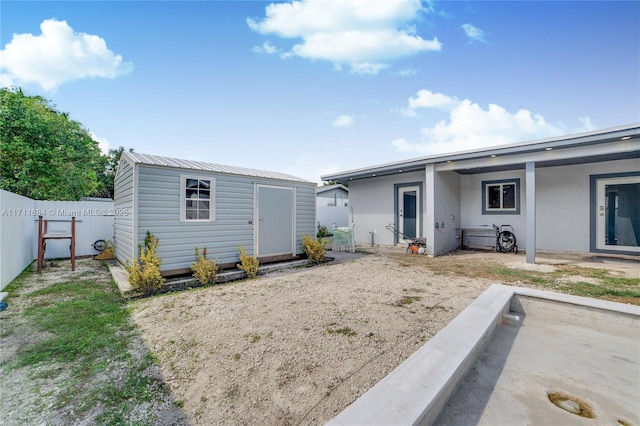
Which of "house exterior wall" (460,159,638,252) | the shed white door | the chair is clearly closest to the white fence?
the shed white door

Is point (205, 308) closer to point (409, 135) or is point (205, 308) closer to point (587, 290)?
point (587, 290)

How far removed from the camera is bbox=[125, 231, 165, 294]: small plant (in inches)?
170

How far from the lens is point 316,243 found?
22.5 feet

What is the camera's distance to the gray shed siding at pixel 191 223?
15.7 ft

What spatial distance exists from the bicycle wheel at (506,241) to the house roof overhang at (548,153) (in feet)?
6.99

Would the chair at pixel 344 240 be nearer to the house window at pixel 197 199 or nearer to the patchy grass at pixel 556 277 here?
the patchy grass at pixel 556 277

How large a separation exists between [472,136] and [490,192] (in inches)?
178

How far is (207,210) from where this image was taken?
552cm

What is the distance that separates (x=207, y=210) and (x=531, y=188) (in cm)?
755

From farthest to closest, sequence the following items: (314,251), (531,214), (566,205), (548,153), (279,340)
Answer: (566,205) → (314,251) → (531,214) → (548,153) → (279,340)

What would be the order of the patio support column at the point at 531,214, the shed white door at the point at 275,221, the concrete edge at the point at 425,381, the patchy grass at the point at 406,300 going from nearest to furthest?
the concrete edge at the point at 425,381
the patchy grass at the point at 406,300
the patio support column at the point at 531,214
the shed white door at the point at 275,221

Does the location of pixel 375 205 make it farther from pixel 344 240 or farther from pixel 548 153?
pixel 548 153

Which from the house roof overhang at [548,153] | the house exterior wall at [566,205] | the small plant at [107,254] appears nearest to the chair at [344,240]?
the house roof overhang at [548,153]

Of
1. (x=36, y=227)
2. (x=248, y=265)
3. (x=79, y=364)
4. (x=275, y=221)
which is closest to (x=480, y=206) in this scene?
(x=275, y=221)
